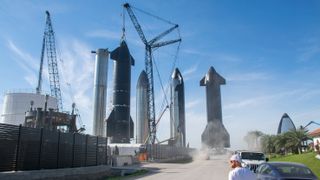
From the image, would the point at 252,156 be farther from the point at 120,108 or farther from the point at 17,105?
the point at 120,108

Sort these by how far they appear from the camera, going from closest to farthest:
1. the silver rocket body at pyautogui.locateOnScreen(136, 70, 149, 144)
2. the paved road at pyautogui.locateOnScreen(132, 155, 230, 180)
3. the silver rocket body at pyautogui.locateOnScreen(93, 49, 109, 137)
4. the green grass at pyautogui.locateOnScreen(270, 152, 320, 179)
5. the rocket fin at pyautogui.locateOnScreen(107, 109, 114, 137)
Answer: the paved road at pyautogui.locateOnScreen(132, 155, 230, 180)
the green grass at pyautogui.locateOnScreen(270, 152, 320, 179)
the rocket fin at pyautogui.locateOnScreen(107, 109, 114, 137)
the silver rocket body at pyautogui.locateOnScreen(93, 49, 109, 137)
the silver rocket body at pyautogui.locateOnScreen(136, 70, 149, 144)

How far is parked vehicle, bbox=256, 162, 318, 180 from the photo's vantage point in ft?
44.3

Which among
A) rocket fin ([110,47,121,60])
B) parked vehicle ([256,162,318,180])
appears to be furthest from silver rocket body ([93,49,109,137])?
parked vehicle ([256,162,318,180])

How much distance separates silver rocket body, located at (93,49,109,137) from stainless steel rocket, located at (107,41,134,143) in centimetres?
1876

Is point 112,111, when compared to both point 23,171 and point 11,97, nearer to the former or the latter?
point 11,97

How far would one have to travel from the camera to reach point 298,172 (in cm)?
1386

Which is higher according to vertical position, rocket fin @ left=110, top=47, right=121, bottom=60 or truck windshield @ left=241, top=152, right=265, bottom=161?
rocket fin @ left=110, top=47, right=121, bottom=60

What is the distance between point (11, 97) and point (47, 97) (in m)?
9.62

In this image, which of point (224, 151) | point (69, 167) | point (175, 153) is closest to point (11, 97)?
point (175, 153)

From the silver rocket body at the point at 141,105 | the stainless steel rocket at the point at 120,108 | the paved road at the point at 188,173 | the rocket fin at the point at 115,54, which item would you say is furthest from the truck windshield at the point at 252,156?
the silver rocket body at the point at 141,105

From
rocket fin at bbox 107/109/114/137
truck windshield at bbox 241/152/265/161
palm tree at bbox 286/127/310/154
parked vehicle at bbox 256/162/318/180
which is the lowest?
parked vehicle at bbox 256/162/318/180

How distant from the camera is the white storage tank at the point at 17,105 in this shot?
289 ft

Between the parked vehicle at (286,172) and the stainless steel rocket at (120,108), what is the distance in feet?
344

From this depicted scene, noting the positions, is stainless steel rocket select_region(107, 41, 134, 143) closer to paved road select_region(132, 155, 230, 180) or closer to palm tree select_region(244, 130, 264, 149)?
palm tree select_region(244, 130, 264, 149)
